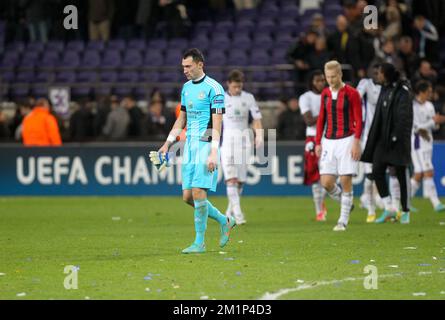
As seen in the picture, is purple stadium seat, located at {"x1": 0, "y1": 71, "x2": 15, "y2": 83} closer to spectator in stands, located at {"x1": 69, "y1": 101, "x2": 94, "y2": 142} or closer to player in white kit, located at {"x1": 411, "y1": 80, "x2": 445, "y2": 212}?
spectator in stands, located at {"x1": 69, "y1": 101, "x2": 94, "y2": 142}

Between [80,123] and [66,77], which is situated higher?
[66,77]

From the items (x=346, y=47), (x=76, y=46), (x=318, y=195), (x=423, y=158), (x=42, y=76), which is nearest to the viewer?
(x=318, y=195)

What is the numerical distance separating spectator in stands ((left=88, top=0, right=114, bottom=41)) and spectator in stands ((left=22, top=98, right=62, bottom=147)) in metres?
5.17

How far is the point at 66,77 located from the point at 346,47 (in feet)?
26.0

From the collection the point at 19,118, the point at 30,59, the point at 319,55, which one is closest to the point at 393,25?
the point at 319,55

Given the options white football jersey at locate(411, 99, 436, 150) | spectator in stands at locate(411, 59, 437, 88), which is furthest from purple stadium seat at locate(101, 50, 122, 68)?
white football jersey at locate(411, 99, 436, 150)

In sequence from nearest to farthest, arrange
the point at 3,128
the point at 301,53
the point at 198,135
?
the point at 198,135, the point at 301,53, the point at 3,128

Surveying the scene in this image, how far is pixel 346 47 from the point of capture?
24672mm

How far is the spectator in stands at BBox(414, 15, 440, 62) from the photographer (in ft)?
84.2

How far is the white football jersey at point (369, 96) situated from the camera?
18062mm

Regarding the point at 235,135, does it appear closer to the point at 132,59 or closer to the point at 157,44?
the point at 132,59

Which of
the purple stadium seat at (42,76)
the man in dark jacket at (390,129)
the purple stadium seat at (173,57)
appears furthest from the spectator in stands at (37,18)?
the man in dark jacket at (390,129)

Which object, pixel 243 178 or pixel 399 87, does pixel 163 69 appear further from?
pixel 399 87
